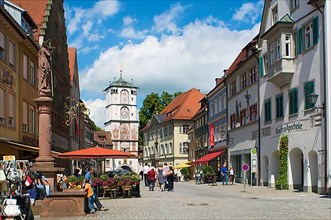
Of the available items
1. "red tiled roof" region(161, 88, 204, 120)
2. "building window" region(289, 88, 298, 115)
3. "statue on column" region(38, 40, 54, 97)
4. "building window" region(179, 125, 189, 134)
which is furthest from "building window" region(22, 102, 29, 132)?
"building window" region(179, 125, 189, 134)

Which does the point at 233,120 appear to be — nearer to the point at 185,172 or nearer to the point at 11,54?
the point at 185,172

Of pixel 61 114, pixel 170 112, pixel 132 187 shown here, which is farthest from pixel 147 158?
pixel 132 187

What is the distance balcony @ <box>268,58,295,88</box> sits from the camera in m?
32.5

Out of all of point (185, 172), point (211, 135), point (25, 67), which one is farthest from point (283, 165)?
point (185, 172)

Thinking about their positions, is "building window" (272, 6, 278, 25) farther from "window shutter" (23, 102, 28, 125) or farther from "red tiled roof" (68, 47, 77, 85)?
"red tiled roof" (68, 47, 77, 85)

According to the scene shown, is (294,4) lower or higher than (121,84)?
lower

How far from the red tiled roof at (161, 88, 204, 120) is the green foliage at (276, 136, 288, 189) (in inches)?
2200

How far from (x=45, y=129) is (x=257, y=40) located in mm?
24070

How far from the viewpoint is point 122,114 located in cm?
14725

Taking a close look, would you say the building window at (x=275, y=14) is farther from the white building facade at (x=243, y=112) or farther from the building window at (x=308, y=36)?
the building window at (x=308, y=36)

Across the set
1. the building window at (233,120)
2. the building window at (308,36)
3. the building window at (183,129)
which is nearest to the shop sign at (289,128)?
the building window at (308,36)

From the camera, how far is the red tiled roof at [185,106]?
9075 centimetres

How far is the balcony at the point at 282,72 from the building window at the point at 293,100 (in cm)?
84

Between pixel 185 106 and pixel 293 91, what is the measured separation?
2318 inches
